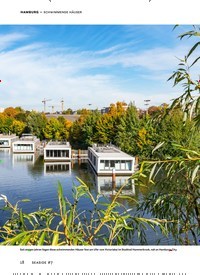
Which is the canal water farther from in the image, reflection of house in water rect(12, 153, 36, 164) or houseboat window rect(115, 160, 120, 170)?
houseboat window rect(115, 160, 120, 170)

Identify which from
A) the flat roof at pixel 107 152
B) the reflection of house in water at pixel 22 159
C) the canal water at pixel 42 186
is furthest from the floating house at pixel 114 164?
the reflection of house in water at pixel 22 159

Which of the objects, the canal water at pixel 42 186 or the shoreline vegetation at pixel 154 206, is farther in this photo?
the canal water at pixel 42 186

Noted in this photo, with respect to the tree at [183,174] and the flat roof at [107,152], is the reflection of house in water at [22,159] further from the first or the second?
the tree at [183,174]

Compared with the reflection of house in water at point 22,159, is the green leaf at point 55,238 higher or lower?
higher

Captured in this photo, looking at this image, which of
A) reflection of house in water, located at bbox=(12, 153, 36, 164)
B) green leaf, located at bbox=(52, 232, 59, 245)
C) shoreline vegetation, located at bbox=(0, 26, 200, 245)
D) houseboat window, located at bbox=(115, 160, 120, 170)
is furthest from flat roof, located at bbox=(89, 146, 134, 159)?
green leaf, located at bbox=(52, 232, 59, 245)

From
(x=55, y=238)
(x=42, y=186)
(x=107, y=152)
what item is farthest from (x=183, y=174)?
(x=107, y=152)

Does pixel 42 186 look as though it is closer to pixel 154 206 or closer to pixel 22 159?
pixel 22 159

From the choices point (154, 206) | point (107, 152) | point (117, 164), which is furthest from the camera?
point (107, 152)

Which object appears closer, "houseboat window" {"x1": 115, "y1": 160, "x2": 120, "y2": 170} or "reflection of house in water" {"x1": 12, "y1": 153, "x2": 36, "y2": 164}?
"reflection of house in water" {"x1": 12, "y1": 153, "x2": 36, "y2": 164}

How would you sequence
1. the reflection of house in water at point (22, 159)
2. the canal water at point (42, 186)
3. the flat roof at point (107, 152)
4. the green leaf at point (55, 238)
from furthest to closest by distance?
1. the flat roof at point (107, 152)
2. the reflection of house in water at point (22, 159)
3. the canal water at point (42, 186)
4. the green leaf at point (55, 238)

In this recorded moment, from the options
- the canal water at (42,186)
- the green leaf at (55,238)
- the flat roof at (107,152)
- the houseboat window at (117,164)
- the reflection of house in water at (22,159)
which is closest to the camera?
the green leaf at (55,238)

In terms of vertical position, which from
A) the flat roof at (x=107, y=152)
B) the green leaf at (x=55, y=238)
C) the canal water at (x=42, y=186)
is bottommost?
the canal water at (x=42, y=186)

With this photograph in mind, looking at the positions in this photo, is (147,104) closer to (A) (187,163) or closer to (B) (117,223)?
(A) (187,163)
